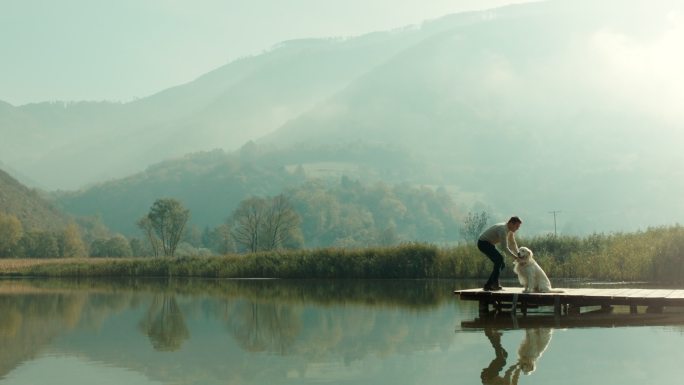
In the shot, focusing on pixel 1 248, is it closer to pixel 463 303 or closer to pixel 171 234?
pixel 171 234

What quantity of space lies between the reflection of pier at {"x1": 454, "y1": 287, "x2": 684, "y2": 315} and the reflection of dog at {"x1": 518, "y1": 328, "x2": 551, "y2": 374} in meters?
2.17

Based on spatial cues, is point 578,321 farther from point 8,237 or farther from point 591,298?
point 8,237

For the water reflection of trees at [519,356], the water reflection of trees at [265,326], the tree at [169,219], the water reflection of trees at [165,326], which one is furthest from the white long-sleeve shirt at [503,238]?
the tree at [169,219]

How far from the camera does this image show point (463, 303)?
30.5 meters

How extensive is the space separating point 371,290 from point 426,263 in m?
10.1

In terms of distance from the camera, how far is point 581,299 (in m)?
22.4

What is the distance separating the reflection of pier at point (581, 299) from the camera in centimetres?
2194

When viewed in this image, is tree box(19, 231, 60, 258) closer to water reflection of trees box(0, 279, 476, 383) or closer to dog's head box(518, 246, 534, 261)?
water reflection of trees box(0, 279, 476, 383)

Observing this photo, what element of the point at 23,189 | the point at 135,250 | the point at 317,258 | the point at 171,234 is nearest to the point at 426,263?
the point at 317,258

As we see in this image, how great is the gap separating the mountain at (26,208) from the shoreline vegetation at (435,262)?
7459 centimetres

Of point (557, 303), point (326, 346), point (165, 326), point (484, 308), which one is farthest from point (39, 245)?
point (326, 346)

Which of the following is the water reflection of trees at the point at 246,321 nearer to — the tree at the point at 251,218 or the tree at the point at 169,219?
the tree at the point at 169,219

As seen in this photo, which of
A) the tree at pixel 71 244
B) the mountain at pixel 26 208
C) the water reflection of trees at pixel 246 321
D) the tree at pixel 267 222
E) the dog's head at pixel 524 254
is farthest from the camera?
the mountain at pixel 26 208

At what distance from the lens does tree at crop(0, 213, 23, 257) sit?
107 meters
